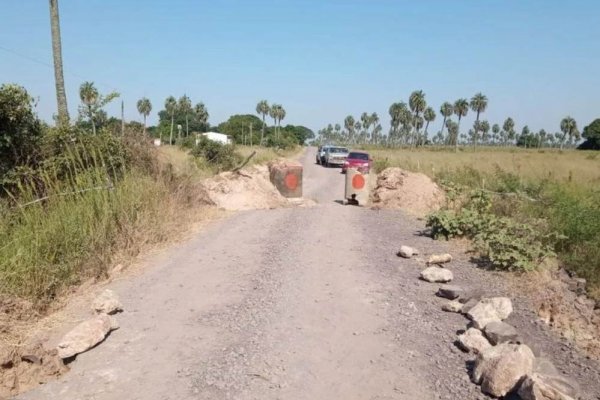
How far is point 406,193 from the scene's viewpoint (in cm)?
1537

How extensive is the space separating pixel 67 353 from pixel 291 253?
4.54 metres

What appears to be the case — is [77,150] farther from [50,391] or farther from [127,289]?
[50,391]

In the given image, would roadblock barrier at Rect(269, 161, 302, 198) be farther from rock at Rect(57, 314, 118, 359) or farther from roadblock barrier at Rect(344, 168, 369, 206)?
rock at Rect(57, 314, 118, 359)

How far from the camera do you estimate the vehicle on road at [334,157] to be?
39.8m

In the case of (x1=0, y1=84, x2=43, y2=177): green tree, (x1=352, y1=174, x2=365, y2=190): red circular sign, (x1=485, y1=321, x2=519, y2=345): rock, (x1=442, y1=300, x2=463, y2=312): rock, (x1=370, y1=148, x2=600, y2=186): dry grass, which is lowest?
(x1=442, y1=300, x2=463, y2=312): rock

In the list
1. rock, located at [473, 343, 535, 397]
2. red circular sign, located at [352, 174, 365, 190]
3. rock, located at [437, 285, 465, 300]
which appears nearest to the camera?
rock, located at [473, 343, 535, 397]

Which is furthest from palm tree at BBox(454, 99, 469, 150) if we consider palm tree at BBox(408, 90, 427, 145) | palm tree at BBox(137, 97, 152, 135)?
palm tree at BBox(137, 97, 152, 135)

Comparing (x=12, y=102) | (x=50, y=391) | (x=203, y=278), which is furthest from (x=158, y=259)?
(x=50, y=391)

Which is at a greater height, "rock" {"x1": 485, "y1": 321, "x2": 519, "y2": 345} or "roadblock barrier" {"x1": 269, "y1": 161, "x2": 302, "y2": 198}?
"roadblock barrier" {"x1": 269, "y1": 161, "x2": 302, "y2": 198}

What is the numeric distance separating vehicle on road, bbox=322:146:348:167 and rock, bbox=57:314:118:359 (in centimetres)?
3513

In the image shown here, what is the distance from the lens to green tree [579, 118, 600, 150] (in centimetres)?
9820

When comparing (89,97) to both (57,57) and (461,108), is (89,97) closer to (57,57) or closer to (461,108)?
(57,57)

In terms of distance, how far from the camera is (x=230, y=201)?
48.1 feet

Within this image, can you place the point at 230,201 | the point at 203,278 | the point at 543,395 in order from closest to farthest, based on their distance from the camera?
the point at 543,395 < the point at 203,278 < the point at 230,201
